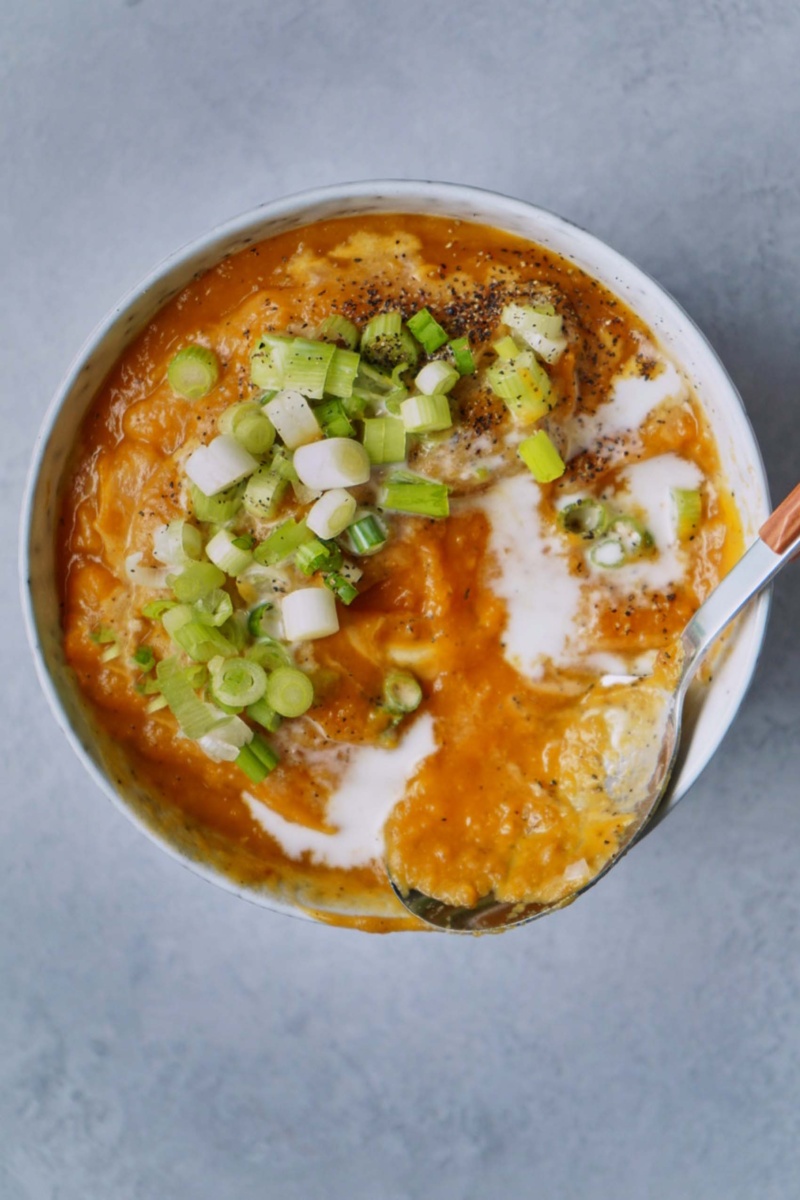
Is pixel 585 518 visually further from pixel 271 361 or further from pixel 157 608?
pixel 157 608

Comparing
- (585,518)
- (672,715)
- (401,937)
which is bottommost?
(401,937)

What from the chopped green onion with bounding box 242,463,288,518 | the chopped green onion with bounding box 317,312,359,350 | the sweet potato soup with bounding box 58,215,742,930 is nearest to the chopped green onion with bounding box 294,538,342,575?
the sweet potato soup with bounding box 58,215,742,930

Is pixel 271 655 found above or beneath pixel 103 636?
beneath

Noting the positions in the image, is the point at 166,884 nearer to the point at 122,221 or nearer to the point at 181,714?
the point at 181,714

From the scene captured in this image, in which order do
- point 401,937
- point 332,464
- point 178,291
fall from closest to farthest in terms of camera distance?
1. point 332,464
2. point 178,291
3. point 401,937

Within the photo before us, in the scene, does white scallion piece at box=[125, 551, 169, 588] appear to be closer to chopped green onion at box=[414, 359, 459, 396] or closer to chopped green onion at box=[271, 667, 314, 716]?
chopped green onion at box=[271, 667, 314, 716]

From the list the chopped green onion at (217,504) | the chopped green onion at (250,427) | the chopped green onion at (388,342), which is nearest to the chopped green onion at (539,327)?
the chopped green onion at (388,342)

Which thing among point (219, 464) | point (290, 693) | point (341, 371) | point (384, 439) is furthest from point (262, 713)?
point (341, 371)
